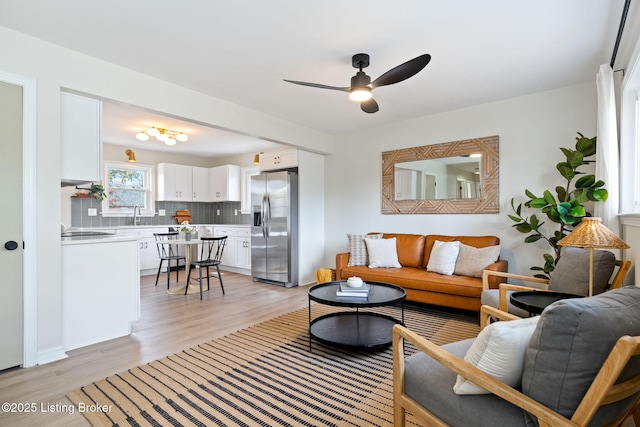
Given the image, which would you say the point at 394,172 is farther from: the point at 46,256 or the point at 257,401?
the point at 46,256

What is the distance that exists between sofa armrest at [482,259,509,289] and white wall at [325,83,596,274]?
1.59 feet

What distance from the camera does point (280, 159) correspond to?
5602mm

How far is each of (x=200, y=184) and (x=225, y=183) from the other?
2.27 ft

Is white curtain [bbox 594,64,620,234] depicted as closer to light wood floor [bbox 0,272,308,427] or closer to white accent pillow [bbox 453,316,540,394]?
white accent pillow [bbox 453,316,540,394]

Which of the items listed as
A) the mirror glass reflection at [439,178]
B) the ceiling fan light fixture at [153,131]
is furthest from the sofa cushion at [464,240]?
the ceiling fan light fixture at [153,131]

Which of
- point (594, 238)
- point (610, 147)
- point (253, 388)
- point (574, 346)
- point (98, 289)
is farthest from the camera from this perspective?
point (98, 289)

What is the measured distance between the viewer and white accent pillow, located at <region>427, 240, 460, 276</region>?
3.81 m

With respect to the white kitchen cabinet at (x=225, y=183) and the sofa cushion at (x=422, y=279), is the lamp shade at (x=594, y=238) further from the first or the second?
the white kitchen cabinet at (x=225, y=183)

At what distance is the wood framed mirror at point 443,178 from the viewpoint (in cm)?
413

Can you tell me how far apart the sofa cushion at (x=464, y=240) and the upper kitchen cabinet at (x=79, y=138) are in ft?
12.4

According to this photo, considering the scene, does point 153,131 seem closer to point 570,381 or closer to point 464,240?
point 464,240

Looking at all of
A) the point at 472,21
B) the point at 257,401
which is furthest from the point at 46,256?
the point at 472,21

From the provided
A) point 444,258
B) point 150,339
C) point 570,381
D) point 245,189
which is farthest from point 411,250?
point 245,189

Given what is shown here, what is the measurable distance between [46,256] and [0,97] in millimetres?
1198
